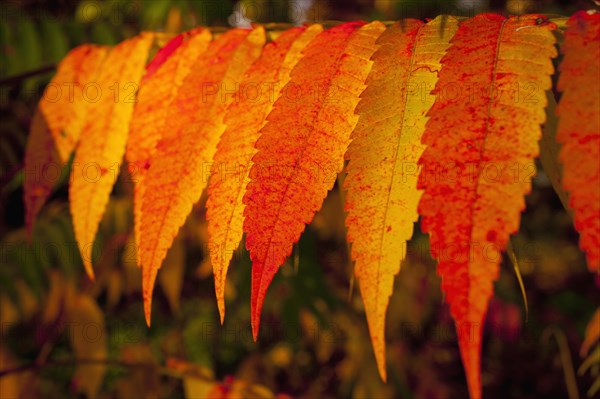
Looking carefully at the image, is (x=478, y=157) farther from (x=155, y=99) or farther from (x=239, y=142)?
(x=155, y=99)

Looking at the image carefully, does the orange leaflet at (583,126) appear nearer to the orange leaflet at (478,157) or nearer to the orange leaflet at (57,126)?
the orange leaflet at (478,157)

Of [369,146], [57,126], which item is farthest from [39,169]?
[369,146]

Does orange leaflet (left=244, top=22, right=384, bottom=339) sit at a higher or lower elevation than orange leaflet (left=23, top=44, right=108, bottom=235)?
higher

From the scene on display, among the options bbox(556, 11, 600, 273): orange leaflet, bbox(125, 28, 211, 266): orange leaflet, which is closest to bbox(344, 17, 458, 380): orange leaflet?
bbox(556, 11, 600, 273): orange leaflet

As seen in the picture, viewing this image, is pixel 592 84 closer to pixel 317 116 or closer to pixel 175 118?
pixel 317 116

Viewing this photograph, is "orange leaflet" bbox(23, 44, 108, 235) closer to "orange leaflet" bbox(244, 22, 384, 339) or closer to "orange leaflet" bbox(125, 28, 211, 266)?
"orange leaflet" bbox(125, 28, 211, 266)

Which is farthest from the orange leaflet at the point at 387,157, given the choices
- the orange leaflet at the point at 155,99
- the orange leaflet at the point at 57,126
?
the orange leaflet at the point at 57,126

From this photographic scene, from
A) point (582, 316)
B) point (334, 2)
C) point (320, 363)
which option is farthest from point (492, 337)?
point (334, 2)
